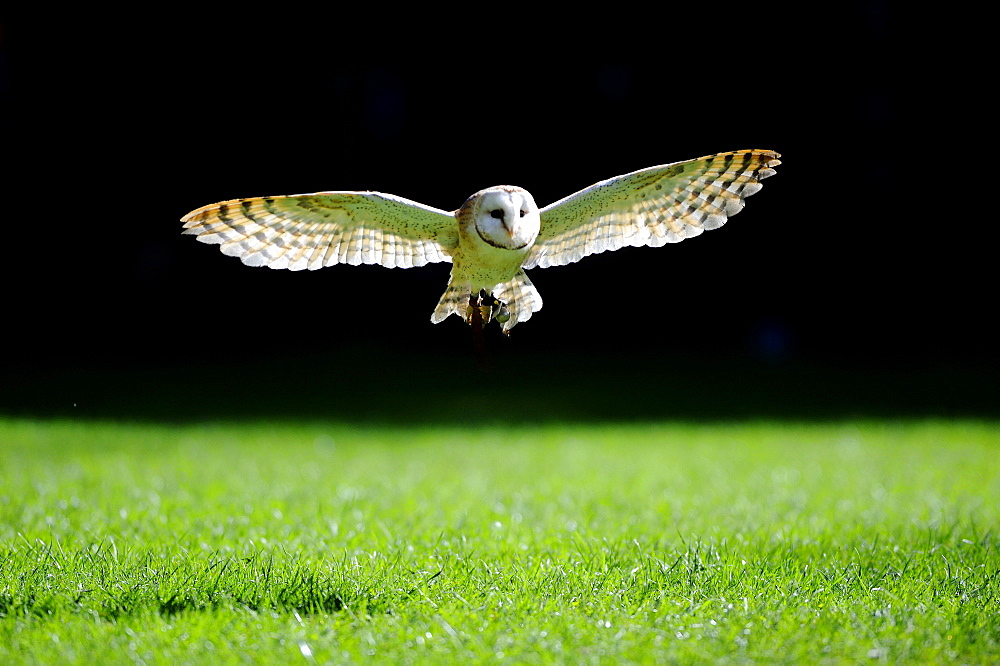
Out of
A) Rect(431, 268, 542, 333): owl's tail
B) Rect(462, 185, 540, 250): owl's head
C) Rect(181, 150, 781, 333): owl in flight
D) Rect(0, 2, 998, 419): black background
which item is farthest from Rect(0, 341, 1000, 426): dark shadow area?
Rect(462, 185, 540, 250): owl's head

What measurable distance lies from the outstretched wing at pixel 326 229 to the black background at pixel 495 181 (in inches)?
278

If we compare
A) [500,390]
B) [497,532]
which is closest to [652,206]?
[497,532]

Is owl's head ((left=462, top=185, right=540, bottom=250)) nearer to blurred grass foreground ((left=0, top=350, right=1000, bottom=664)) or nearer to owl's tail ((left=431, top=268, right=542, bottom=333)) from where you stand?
owl's tail ((left=431, top=268, right=542, bottom=333))

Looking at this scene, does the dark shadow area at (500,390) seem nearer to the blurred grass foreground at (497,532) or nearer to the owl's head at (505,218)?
the blurred grass foreground at (497,532)

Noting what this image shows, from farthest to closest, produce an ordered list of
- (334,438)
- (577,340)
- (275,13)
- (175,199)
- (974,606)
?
(577,340) → (175,199) → (275,13) → (334,438) → (974,606)

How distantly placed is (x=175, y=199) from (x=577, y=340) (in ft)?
17.9

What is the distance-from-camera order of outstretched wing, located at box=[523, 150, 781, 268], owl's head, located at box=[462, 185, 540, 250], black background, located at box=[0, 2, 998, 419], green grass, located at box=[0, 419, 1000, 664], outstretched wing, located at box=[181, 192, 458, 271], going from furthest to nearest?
black background, located at box=[0, 2, 998, 419] < outstretched wing, located at box=[523, 150, 781, 268] < outstretched wing, located at box=[181, 192, 458, 271] < green grass, located at box=[0, 419, 1000, 664] < owl's head, located at box=[462, 185, 540, 250]

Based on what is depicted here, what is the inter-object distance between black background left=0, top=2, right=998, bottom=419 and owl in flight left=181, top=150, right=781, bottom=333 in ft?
22.7

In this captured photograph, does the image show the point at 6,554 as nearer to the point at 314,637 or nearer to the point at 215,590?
the point at 215,590

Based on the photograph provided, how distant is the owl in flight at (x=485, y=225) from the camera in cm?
351

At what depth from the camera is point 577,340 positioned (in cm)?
1367

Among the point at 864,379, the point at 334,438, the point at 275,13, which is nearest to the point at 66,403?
the point at 334,438

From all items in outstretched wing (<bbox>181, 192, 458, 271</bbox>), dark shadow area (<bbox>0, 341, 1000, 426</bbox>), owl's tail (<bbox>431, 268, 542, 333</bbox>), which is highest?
outstretched wing (<bbox>181, 192, 458, 271</bbox>)

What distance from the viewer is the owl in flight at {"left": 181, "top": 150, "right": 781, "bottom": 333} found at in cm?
351
